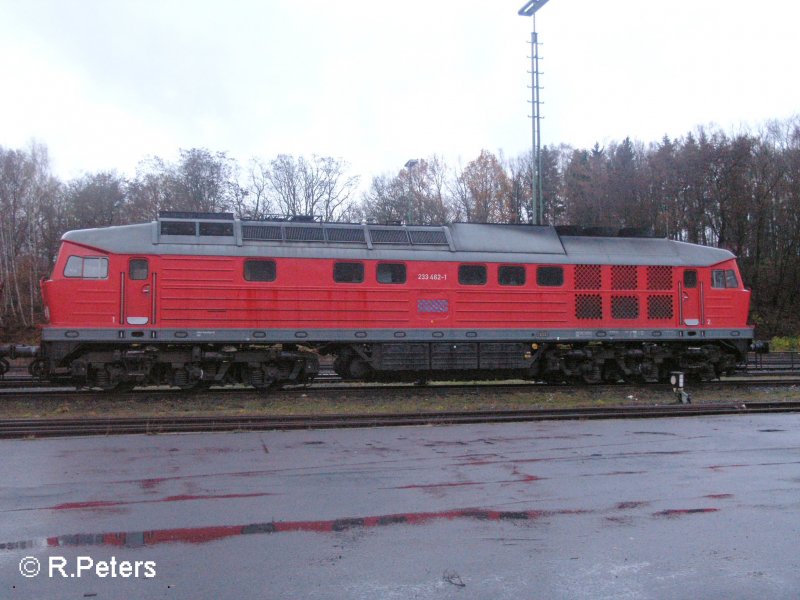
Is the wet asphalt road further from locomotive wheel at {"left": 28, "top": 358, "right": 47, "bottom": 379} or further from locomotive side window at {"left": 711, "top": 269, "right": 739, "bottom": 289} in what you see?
locomotive side window at {"left": 711, "top": 269, "right": 739, "bottom": 289}

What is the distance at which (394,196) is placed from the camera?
54906 mm

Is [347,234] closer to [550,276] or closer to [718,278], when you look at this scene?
[550,276]

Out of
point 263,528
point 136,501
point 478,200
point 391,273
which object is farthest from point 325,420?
point 478,200

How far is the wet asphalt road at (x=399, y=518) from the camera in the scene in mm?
4953

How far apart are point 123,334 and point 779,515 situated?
538 inches

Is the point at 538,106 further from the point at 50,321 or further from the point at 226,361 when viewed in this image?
the point at 50,321

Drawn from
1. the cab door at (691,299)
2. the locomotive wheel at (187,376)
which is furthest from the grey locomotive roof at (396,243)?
the locomotive wheel at (187,376)

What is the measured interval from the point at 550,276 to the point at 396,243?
428 centimetres

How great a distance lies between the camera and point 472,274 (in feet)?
57.6

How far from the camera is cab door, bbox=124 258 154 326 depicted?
15.8 m

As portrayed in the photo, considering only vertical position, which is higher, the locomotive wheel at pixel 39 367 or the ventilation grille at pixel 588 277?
the ventilation grille at pixel 588 277

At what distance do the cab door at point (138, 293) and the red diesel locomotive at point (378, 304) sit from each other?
0.02m

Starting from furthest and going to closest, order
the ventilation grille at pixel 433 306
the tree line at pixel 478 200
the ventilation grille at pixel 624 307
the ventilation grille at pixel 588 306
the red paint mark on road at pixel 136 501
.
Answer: the tree line at pixel 478 200 → the ventilation grille at pixel 624 307 → the ventilation grille at pixel 588 306 → the ventilation grille at pixel 433 306 → the red paint mark on road at pixel 136 501

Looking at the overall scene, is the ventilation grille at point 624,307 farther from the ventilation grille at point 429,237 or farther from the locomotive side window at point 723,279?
the ventilation grille at point 429,237
